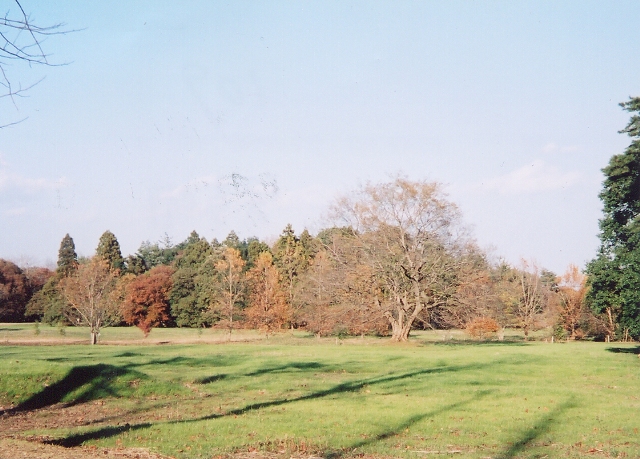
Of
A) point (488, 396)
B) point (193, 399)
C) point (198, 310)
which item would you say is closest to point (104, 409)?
point (193, 399)

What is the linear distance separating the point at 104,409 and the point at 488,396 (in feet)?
45.5

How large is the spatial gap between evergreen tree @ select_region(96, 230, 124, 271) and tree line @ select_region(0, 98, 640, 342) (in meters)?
10.2

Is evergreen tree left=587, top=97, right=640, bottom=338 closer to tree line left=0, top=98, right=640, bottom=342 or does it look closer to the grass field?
tree line left=0, top=98, right=640, bottom=342

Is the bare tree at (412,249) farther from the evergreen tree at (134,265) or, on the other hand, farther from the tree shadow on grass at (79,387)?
the evergreen tree at (134,265)

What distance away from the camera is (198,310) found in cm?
8538

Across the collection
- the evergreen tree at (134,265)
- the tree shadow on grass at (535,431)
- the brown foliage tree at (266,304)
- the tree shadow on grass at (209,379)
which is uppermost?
the evergreen tree at (134,265)

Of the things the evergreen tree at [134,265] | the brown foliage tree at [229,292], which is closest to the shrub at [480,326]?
the brown foliage tree at [229,292]

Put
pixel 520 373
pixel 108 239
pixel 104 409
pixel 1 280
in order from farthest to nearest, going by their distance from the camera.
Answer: pixel 108 239
pixel 1 280
pixel 520 373
pixel 104 409

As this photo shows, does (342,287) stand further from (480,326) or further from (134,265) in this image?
(134,265)

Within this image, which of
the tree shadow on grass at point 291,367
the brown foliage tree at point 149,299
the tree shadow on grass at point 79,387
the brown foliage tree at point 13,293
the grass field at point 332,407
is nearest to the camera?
the grass field at point 332,407

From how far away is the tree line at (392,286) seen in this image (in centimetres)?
4278

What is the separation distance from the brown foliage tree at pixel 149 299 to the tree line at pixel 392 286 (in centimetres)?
18

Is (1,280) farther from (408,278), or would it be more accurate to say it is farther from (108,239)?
(408,278)

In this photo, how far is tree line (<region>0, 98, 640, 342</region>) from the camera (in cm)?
4278
